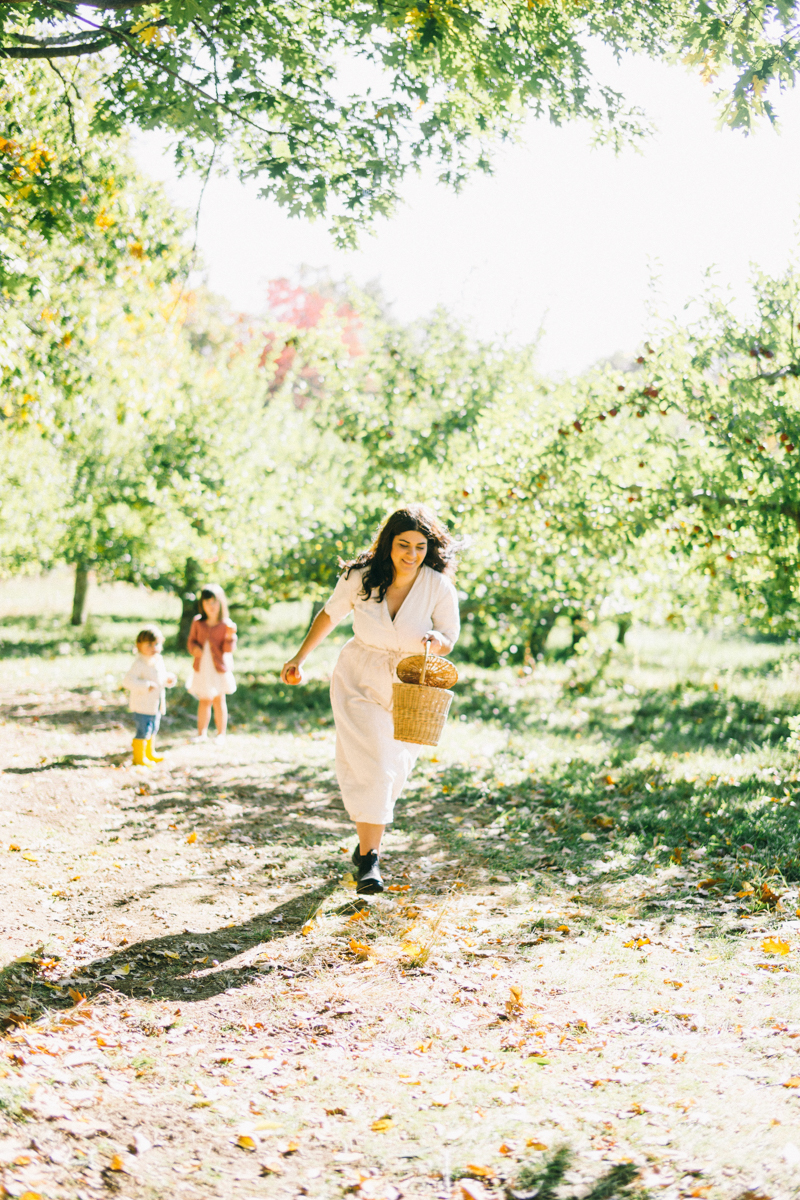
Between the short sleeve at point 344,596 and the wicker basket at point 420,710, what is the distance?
0.68 meters

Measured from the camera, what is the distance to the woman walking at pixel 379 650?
16.6 ft

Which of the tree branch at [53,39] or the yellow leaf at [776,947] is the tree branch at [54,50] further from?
the yellow leaf at [776,947]

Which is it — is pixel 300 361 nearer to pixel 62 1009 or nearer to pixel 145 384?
pixel 145 384

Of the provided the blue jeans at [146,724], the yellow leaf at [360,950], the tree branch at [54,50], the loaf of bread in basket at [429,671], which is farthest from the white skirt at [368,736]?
the tree branch at [54,50]

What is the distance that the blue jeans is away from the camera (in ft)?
27.2

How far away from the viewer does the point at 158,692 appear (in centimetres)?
826

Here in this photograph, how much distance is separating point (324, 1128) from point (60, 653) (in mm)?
15350

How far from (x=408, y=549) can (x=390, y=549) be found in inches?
5.0

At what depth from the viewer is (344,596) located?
17.3ft

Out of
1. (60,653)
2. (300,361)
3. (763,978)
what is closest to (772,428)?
(763,978)

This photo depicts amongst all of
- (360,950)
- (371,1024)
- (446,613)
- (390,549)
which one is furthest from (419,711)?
(371,1024)

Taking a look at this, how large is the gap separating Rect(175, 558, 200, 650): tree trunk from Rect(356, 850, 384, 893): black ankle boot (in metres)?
10.9

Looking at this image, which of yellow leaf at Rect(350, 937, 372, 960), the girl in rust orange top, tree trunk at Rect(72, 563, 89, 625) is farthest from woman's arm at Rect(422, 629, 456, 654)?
tree trunk at Rect(72, 563, 89, 625)

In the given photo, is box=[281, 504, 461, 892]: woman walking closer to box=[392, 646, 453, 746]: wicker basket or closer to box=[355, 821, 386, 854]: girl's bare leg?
box=[355, 821, 386, 854]: girl's bare leg
